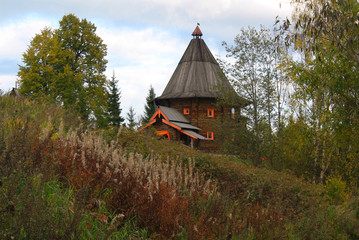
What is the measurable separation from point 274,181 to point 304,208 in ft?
4.22

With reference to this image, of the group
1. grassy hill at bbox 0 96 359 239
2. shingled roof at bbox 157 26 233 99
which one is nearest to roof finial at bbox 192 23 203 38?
shingled roof at bbox 157 26 233 99

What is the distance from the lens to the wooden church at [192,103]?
27719 mm

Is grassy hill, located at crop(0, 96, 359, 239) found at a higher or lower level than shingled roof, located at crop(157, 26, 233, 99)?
lower

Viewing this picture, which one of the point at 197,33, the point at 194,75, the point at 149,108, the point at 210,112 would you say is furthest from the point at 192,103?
the point at 149,108

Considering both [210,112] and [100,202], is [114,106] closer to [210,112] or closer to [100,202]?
[210,112]

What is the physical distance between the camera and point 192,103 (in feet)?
99.6

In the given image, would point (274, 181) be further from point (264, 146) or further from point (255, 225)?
point (264, 146)

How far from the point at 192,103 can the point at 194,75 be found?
2.67m

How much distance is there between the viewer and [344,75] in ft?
35.3

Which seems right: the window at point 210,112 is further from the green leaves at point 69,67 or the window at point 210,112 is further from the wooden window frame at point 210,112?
the green leaves at point 69,67

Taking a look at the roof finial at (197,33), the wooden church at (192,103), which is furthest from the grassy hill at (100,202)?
the roof finial at (197,33)

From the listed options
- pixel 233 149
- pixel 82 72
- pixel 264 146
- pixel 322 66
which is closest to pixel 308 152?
pixel 264 146

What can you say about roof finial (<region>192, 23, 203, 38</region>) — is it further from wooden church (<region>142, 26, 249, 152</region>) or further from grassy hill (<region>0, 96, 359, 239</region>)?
grassy hill (<region>0, 96, 359, 239</region>)

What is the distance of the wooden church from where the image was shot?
90.9 feet
